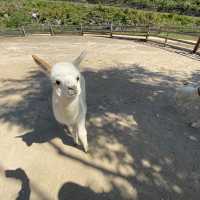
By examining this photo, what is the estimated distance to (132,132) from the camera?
14.8 feet

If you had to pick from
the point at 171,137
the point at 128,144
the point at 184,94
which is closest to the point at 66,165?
the point at 128,144

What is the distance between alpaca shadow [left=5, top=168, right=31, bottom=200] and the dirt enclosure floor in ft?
0.05

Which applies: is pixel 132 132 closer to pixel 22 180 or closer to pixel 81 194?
Result: pixel 81 194

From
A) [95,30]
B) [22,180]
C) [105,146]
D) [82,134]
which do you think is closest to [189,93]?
[105,146]

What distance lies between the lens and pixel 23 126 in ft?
15.0

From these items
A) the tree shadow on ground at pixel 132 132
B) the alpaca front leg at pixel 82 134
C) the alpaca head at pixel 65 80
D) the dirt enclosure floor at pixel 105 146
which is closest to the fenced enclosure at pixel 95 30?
the dirt enclosure floor at pixel 105 146

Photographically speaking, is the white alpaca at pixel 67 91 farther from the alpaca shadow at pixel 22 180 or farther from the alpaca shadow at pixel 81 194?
the alpaca shadow at pixel 22 180

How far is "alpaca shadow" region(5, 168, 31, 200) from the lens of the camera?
3.16 m

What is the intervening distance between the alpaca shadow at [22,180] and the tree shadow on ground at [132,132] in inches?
29.3

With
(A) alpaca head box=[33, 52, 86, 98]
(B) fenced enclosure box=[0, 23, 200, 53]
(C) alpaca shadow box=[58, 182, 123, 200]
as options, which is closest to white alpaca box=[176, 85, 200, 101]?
(C) alpaca shadow box=[58, 182, 123, 200]

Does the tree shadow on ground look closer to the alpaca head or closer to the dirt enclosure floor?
the dirt enclosure floor

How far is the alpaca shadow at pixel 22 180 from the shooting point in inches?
124

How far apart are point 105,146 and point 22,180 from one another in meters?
1.63

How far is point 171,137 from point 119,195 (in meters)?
1.88
